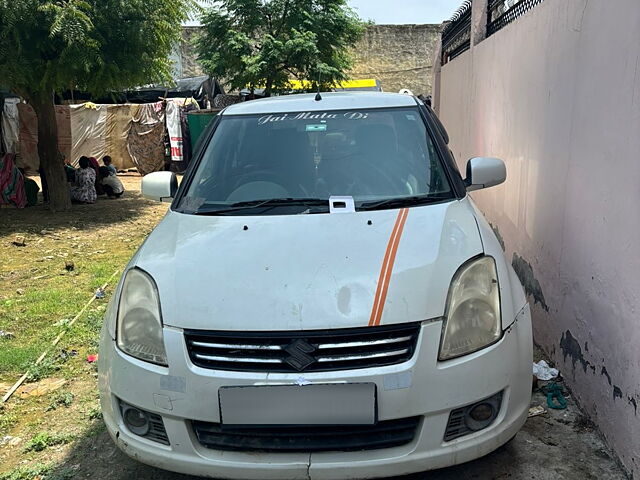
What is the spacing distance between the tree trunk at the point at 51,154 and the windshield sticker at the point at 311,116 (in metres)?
7.78

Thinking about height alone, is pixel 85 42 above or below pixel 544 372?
above

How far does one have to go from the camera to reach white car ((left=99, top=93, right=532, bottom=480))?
2.06 meters

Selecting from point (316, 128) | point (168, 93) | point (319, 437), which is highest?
point (168, 93)

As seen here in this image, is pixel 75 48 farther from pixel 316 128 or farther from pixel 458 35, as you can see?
pixel 316 128

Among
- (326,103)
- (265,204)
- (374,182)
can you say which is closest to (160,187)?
(265,204)

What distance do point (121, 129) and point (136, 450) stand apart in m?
16.1

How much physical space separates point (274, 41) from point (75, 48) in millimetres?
10239

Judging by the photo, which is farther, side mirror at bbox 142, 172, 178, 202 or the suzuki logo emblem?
side mirror at bbox 142, 172, 178, 202

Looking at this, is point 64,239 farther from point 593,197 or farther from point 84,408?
point 593,197

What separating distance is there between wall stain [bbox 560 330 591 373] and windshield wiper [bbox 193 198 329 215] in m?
1.57

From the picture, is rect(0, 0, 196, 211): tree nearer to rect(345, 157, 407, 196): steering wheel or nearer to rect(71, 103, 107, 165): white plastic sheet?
rect(345, 157, 407, 196): steering wheel

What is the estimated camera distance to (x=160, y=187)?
356cm

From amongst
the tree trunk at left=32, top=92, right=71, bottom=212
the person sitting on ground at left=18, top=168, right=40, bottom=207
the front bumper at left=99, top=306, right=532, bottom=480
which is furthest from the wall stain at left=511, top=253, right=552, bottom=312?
the person sitting on ground at left=18, top=168, right=40, bottom=207

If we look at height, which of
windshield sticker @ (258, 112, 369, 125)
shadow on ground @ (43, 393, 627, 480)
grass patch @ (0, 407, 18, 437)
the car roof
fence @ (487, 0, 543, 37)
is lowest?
grass patch @ (0, 407, 18, 437)
